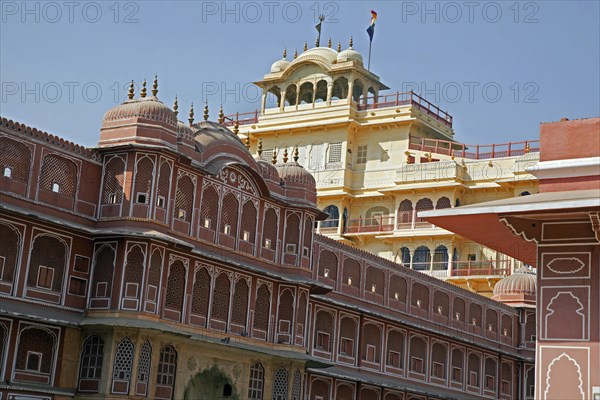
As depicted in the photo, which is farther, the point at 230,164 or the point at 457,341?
the point at 457,341

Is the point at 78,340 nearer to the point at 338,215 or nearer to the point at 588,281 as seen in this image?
the point at 588,281

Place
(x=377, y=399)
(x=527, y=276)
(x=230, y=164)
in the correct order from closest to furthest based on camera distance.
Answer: (x=230, y=164), (x=377, y=399), (x=527, y=276)

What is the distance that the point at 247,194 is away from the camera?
1409 inches

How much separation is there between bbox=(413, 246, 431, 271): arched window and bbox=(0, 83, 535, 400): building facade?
13.6 metres

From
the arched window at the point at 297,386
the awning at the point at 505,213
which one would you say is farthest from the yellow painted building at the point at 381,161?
the awning at the point at 505,213

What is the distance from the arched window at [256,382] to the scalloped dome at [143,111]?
866cm

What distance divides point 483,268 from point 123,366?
92.8 feet

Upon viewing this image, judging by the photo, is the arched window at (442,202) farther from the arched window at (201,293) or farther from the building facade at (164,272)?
the arched window at (201,293)

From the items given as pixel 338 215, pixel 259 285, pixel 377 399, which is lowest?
pixel 377 399

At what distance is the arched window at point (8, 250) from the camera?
29172mm

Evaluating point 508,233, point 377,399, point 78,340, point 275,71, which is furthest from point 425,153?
point 508,233

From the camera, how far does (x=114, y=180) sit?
3186 centimetres

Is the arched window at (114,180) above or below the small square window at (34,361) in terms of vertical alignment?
above

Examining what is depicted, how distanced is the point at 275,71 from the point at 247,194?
84.5ft
